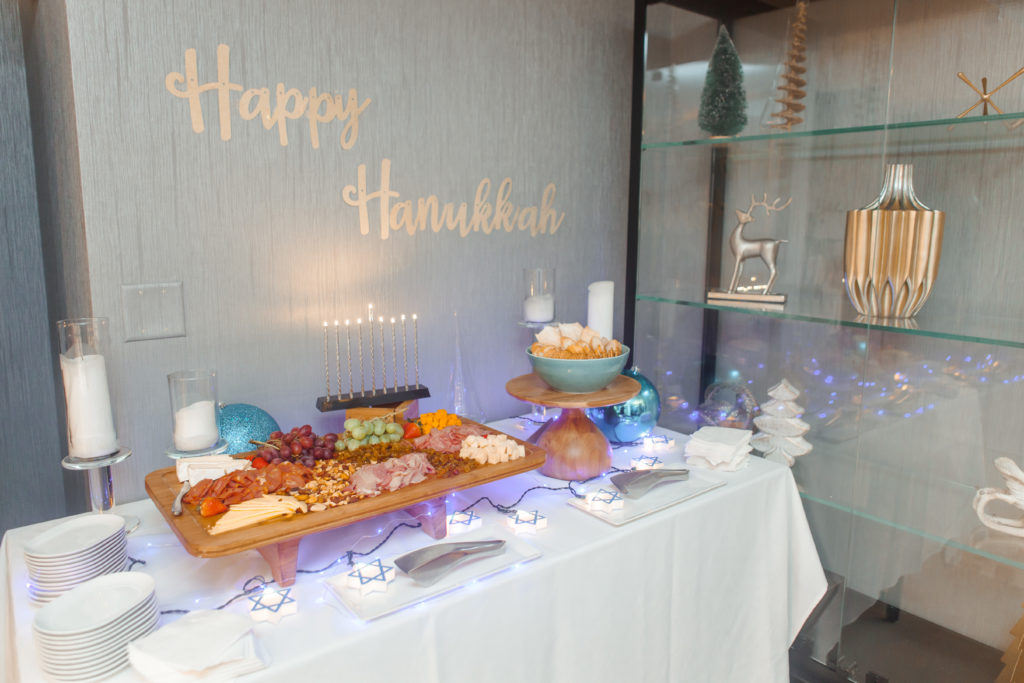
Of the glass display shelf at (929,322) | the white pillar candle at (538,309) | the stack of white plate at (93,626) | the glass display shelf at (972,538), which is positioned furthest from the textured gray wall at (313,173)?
the glass display shelf at (972,538)

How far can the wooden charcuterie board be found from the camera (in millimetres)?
998

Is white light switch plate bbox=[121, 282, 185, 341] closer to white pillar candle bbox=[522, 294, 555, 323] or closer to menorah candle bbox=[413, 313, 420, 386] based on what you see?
menorah candle bbox=[413, 313, 420, 386]

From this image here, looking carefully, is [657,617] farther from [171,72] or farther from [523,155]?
[171,72]

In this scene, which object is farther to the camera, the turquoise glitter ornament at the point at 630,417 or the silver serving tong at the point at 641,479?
the turquoise glitter ornament at the point at 630,417

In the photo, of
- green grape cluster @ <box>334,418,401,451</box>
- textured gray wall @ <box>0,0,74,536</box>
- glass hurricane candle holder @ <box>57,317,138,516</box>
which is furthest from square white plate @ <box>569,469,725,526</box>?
textured gray wall @ <box>0,0,74,536</box>

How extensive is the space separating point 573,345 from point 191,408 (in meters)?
0.79

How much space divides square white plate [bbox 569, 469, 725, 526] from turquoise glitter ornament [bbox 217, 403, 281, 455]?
2.19 feet

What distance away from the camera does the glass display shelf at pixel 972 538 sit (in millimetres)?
1536

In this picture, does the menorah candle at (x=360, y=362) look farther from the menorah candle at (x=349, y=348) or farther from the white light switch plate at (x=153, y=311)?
the white light switch plate at (x=153, y=311)

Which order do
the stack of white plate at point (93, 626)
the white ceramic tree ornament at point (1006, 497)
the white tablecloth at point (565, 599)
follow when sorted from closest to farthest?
1. the stack of white plate at point (93, 626)
2. the white tablecloth at point (565, 599)
3. the white ceramic tree ornament at point (1006, 497)

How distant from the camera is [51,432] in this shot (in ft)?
6.20

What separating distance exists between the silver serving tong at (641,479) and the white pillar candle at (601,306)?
1.34 ft

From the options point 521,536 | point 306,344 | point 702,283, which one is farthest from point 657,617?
point 702,283

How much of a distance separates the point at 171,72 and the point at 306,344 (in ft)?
2.08
